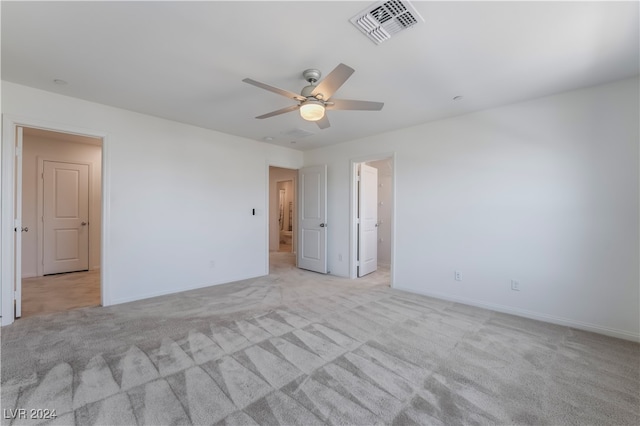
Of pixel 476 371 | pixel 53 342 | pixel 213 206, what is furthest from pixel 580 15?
pixel 53 342

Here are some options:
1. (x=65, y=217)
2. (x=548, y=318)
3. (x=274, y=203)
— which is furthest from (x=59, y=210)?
(x=548, y=318)

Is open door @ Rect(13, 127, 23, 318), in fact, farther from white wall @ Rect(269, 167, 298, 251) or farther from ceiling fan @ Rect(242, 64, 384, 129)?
white wall @ Rect(269, 167, 298, 251)

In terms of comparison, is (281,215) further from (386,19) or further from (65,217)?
(386,19)

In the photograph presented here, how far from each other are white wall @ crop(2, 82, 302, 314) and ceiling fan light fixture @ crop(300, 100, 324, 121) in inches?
99.3

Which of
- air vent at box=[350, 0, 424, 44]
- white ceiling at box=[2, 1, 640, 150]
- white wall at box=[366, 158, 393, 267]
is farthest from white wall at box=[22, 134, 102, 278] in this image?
white wall at box=[366, 158, 393, 267]

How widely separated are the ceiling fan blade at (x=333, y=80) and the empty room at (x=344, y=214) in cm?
3

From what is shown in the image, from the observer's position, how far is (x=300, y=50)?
2.15m

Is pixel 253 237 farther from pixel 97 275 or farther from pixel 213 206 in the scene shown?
pixel 97 275

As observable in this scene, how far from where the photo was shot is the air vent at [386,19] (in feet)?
5.54

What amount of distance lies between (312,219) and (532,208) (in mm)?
3504

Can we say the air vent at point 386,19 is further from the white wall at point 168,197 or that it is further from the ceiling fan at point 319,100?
the white wall at point 168,197

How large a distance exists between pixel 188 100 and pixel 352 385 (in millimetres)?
3341

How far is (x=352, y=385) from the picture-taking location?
1845 millimetres

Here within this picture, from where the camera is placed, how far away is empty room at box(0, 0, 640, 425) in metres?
1.76
